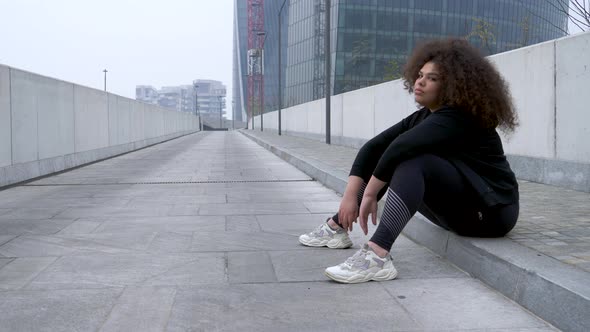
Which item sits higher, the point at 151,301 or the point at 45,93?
the point at 45,93

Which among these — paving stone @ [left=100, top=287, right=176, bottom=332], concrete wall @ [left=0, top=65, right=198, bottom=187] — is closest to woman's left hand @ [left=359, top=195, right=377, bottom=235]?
paving stone @ [left=100, top=287, right=176, bottom=332]

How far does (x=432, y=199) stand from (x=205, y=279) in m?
1.42

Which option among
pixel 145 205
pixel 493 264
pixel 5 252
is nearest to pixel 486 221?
pixel 493 264

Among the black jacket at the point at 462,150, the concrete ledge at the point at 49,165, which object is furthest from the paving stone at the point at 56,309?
the concrete ledge at the point at 49,165

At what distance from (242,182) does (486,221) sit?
238 inches

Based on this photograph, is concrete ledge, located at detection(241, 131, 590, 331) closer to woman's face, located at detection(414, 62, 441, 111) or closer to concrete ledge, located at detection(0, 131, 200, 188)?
woman's face, located at detection(414, 62, 441, 111)

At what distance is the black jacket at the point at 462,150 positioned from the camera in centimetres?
329

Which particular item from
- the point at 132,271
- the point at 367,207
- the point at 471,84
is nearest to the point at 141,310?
the point at 132,271

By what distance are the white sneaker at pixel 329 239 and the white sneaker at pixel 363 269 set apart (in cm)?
80

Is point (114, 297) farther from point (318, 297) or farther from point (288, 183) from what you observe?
point (288, 183)

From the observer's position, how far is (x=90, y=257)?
406 cm

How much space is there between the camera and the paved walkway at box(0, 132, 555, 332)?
110 inches

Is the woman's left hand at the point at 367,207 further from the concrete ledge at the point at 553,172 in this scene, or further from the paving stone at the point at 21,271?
the concrete ledge at the point at 553,172

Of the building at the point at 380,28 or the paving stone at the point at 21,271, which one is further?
the building at the point at 380,28
